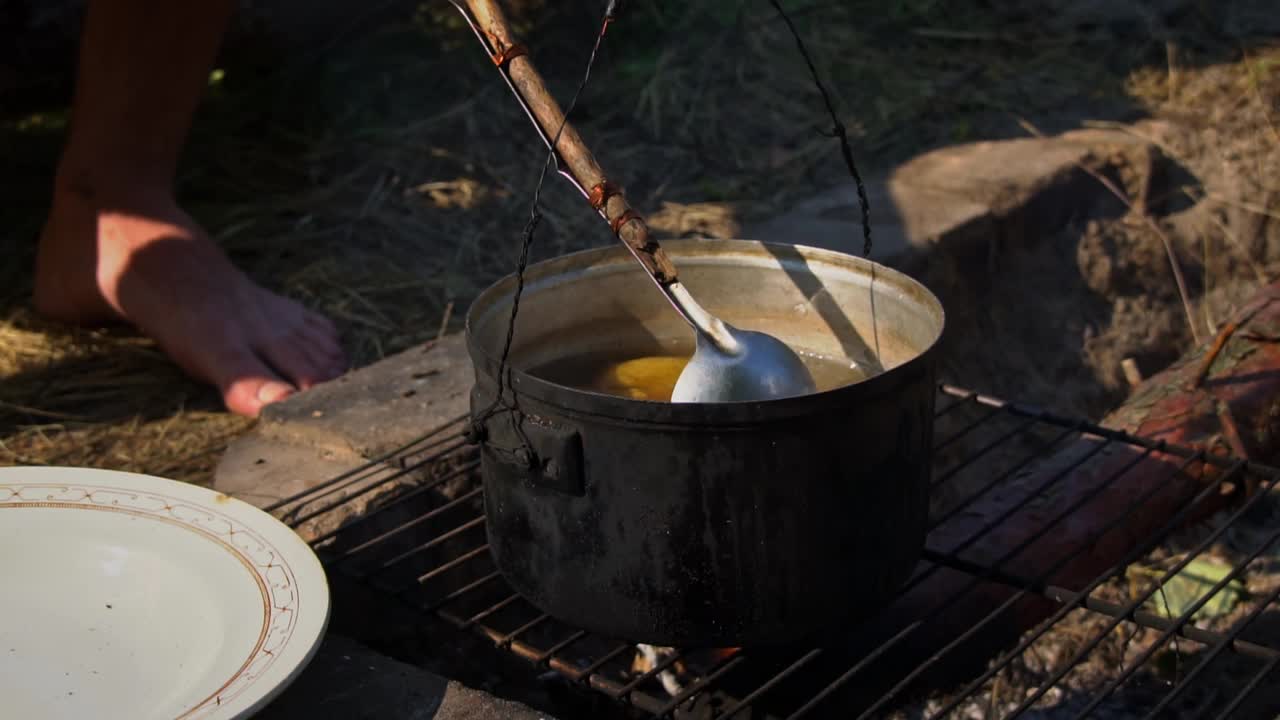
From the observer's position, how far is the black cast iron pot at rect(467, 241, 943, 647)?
125 cm

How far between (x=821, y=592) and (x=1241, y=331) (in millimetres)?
1197

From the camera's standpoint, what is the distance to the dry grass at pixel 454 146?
257 centimetres

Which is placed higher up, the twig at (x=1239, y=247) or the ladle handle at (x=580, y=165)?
the ladle handle at (x=580, y=165)

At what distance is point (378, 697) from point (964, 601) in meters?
0.73

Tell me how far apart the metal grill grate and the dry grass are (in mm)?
523

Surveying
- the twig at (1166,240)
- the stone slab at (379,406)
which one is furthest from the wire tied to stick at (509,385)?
the twig at (1166,240)

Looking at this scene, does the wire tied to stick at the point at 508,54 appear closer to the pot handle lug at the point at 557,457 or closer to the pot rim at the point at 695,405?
the pot rim at the point at 695,405

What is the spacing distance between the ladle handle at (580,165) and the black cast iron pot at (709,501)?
18cm

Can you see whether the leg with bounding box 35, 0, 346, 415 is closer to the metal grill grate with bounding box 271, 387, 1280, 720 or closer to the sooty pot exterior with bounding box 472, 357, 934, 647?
the metal grill grate with bounding box 271, 387, 1280, 720

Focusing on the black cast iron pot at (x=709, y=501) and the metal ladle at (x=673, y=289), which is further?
the metal ladle at (x=673, y=289)

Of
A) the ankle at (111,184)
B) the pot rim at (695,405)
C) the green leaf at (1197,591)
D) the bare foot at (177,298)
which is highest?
the pot rim at (695,405)

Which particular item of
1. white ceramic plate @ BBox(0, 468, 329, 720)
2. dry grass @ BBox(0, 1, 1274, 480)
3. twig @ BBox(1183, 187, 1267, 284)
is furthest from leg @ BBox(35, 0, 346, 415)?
twig @ BBox(1183, 187, 1267, 284)

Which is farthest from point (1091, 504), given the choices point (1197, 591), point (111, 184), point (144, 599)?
point (111, 184)

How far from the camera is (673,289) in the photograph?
141 centimetres
